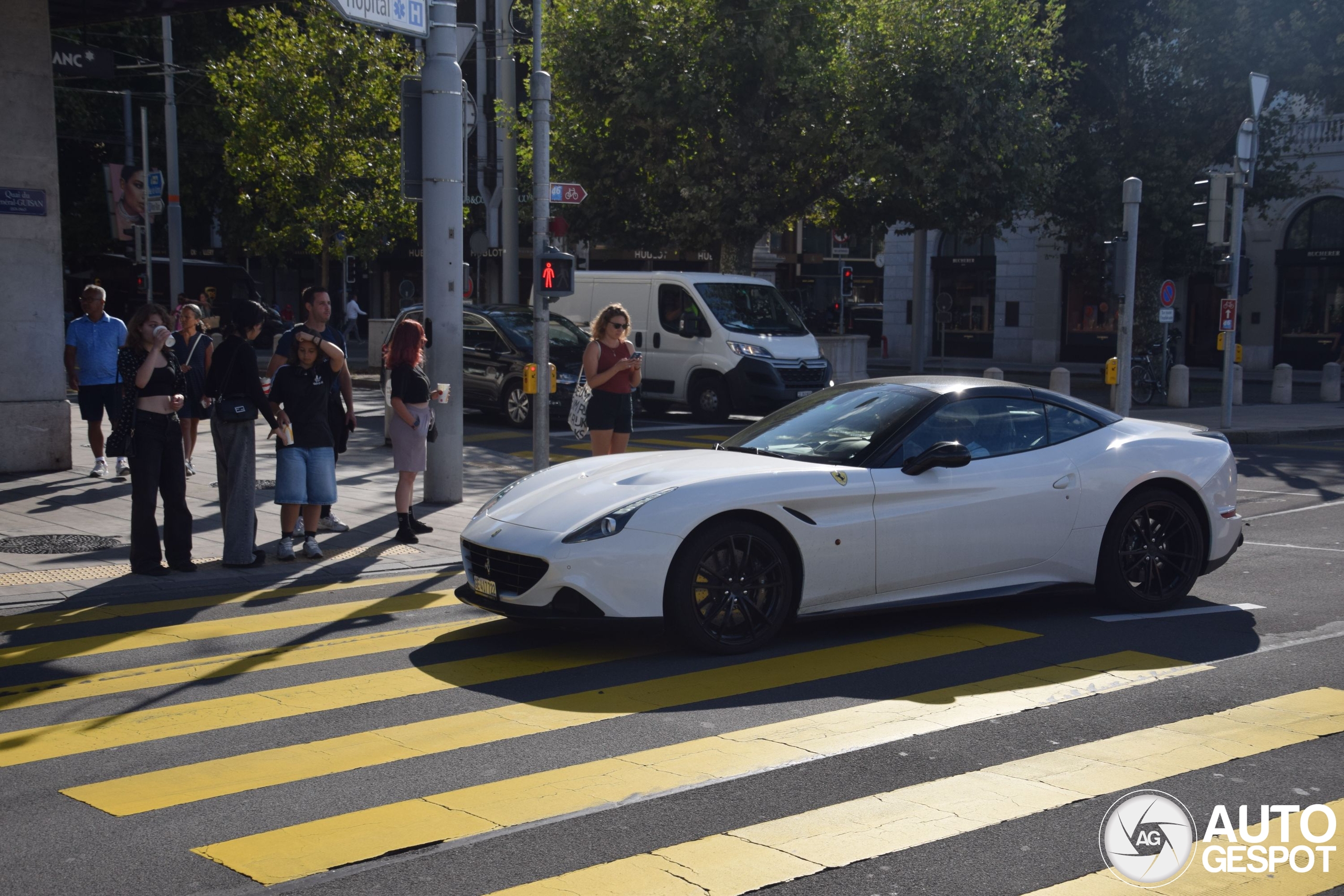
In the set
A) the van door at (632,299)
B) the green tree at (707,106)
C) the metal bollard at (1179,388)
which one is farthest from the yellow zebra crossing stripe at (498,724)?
the metal bollard at (1179,388)

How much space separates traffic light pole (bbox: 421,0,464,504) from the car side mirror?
5551 mm

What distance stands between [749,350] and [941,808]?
51.1 ft

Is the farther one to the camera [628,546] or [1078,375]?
[1078,375]

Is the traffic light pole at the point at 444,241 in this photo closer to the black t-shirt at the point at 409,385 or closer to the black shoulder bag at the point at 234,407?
the black t-shirt at the point at 409,385

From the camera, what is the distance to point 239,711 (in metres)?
5.86

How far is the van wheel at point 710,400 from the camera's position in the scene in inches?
797

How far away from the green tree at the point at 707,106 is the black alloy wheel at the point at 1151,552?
690 inches

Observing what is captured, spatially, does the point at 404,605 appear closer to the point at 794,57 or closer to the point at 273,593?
the point at 273,593

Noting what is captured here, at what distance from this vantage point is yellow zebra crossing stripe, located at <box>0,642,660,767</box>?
5.41 m

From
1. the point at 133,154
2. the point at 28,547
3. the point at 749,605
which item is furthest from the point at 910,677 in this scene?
the point at 133,154

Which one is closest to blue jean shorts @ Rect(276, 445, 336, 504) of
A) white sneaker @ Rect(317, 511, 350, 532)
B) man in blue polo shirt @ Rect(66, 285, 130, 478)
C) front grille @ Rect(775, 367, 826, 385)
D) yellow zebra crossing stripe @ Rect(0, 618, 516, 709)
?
white sneaker @ Rect(317, 511, 350, 532)

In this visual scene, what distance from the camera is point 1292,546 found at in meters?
10.7

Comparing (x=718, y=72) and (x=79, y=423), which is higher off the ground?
(x=718, y=72)

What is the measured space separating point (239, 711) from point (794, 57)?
68.7 ft
